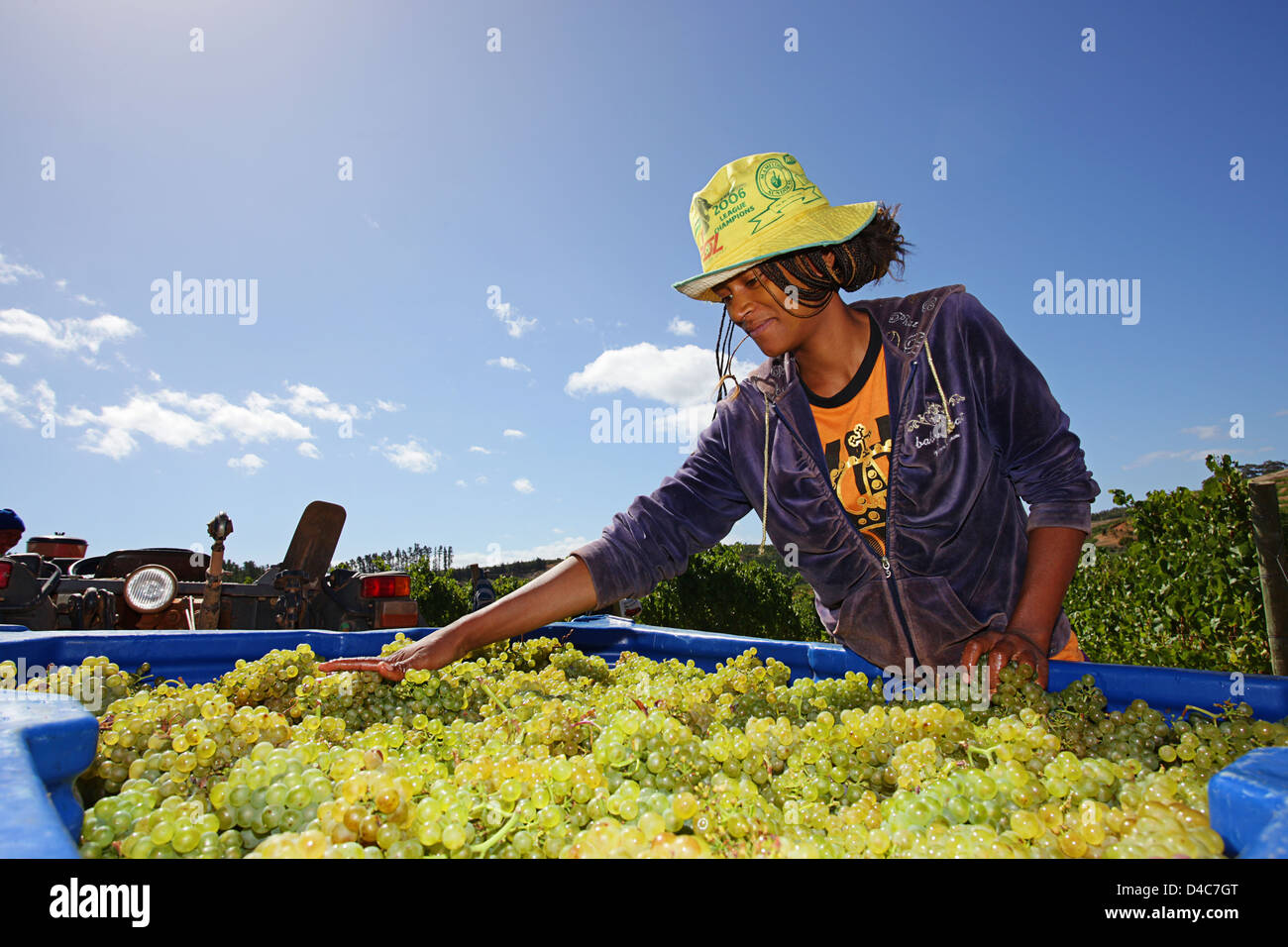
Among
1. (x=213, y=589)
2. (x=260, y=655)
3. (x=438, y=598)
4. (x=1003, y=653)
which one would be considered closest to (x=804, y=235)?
(x=1003, y=653)

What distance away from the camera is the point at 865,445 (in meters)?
2.32

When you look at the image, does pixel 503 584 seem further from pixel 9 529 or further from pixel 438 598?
pixel 9 529

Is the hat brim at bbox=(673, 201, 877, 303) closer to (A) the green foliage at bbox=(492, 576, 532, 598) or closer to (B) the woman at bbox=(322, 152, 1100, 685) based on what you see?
(B) the woman at bbox=(322, 152, 1100, 685)

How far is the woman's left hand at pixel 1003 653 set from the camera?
1761 millimetres

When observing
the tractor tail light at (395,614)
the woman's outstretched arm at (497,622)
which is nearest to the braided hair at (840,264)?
the woman's outstretched arm at (497,622)

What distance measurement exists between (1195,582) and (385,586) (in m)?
6.27

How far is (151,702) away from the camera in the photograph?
5.36 ft

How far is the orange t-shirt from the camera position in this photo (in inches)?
89.8

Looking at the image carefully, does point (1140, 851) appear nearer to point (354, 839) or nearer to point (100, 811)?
point (354, 839)

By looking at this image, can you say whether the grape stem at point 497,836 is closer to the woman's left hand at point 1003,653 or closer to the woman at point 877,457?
the woman at point 877,457

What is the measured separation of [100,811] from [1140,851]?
56.1 inches

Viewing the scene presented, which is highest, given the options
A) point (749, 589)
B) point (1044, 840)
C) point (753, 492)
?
point (753, 492)
